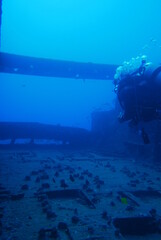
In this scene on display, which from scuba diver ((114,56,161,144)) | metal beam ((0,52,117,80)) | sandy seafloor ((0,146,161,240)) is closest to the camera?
scuba diver ((114,56,161,144))

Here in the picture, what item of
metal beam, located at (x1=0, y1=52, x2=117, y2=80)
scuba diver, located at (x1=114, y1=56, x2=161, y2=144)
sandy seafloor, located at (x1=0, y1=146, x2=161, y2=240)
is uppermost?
metal beam, located at (x1=0, y1=52, x2=117, y2=80)

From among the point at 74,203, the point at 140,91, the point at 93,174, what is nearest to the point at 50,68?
the point at 93,174

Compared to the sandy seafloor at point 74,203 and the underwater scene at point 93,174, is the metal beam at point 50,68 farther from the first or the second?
the sandy seafloor at point 74,203

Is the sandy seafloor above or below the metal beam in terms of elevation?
below

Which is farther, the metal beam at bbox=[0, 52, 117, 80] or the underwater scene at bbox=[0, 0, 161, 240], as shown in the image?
the metal beam at bbox=[0, 52, 117, 80]

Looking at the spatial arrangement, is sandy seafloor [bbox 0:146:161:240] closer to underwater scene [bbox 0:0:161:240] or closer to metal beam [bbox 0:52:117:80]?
underwater scene [bbox 0:0:161:240]

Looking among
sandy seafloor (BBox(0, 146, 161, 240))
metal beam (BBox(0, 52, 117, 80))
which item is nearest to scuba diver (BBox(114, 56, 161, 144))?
sandy seafloor (BBox(0, 146, 161, 240))

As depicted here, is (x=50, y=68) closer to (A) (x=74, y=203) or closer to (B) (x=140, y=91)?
(A) (x=74, y=203)

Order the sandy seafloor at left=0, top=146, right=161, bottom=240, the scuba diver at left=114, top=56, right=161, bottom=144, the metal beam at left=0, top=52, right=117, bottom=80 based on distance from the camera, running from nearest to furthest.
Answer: the scuba diver at left=114, top=56, right=161, bottom=144 → the sandy seafloor at left=0, top=146, right=161, bottom=240 → the metal beam at left=0, top=52, right=117, bottom=80

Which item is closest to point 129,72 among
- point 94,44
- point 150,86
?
point 150,86

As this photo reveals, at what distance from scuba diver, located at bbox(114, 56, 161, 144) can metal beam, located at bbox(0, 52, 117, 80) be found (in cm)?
1205

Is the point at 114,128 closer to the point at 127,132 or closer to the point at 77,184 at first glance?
the point at 127,132

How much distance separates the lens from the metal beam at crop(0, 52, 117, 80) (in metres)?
15.7

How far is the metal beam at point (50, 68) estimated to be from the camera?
616 inches
